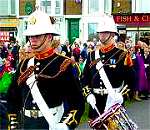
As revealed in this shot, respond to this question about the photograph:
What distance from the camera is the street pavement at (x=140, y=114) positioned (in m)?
11.9

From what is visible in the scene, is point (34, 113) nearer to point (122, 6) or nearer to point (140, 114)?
point (140, 114)

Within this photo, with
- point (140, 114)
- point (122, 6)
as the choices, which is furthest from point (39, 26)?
point (122, 6)

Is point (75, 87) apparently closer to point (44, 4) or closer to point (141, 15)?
point (141, 15)

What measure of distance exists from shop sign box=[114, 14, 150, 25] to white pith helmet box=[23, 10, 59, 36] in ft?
101

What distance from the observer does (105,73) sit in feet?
26.6

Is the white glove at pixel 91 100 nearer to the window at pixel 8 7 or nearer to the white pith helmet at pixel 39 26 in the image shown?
the white pith helmet at pixel 39 26

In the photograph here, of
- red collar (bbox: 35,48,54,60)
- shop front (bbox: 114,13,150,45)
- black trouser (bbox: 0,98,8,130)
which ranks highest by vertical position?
shop front (bbox: 114,13,150,45)

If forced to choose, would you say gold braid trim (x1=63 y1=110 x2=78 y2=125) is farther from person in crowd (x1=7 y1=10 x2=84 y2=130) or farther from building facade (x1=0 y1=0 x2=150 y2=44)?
building facade (x1=0 y1=0 x2=150 y2=44)

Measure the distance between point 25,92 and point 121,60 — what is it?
2862 mm

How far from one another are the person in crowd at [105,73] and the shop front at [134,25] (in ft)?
77.1

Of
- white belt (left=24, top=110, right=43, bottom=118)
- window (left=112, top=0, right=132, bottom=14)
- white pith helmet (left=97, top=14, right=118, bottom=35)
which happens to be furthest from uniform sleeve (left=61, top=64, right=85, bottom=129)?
window (left=112, top=0, right=132, bottom=14)

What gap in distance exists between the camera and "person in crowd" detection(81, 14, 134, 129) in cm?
786

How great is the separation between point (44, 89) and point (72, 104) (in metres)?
0.29

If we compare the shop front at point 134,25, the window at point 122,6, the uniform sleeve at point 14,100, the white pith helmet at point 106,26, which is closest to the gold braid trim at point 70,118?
the uniform sleeve at point 14,100
